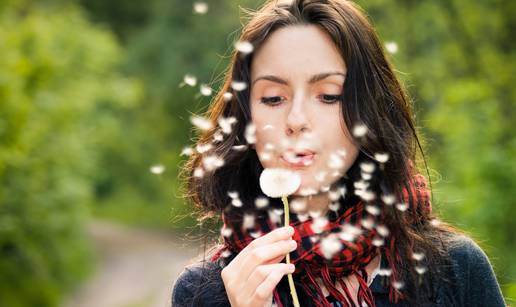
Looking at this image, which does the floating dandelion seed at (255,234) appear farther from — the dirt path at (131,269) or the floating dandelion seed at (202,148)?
the dirt path at (131,269)

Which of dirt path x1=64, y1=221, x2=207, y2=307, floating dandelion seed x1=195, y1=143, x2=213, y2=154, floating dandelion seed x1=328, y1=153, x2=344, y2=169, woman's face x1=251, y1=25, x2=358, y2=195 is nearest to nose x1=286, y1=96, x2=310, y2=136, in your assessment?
woman's face x1=251, y1=25, x2=358, y2=195

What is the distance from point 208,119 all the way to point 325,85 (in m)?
0.61

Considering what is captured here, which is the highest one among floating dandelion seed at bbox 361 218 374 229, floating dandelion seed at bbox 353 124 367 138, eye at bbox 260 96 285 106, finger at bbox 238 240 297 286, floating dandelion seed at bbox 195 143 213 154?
floating dandelion seed at bbox 195 143 213 154

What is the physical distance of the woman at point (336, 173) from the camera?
7.12 ft

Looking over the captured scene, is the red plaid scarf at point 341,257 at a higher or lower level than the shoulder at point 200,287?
lower

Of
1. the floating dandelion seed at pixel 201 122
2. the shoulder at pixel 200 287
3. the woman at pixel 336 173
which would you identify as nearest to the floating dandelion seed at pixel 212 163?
the woman at pixel 336 173

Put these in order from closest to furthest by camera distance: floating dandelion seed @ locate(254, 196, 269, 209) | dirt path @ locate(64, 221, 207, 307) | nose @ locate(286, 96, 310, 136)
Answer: nose @ locate(286, 96, 310, 136)
floating dandelion seed @ locate(254, 196, 269, 209)
dirt path @ locate(64, 221, 207, 307)

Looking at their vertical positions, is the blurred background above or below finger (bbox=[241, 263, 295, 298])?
above

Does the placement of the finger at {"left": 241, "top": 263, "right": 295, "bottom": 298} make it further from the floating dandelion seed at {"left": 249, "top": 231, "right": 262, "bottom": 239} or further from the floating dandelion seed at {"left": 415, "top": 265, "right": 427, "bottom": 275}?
the floating dandelion seed at {"left": 415, "top": 265, "right": 427, "bottom": 275}

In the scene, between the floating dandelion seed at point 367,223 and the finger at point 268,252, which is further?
the floating dandelion seed at point 367,223

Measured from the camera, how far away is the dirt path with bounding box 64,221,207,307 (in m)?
12.7

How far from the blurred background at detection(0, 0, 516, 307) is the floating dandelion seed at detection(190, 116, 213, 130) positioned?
0.62 feet

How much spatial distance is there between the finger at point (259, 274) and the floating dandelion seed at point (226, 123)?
726mm

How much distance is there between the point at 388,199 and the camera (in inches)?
92.0
